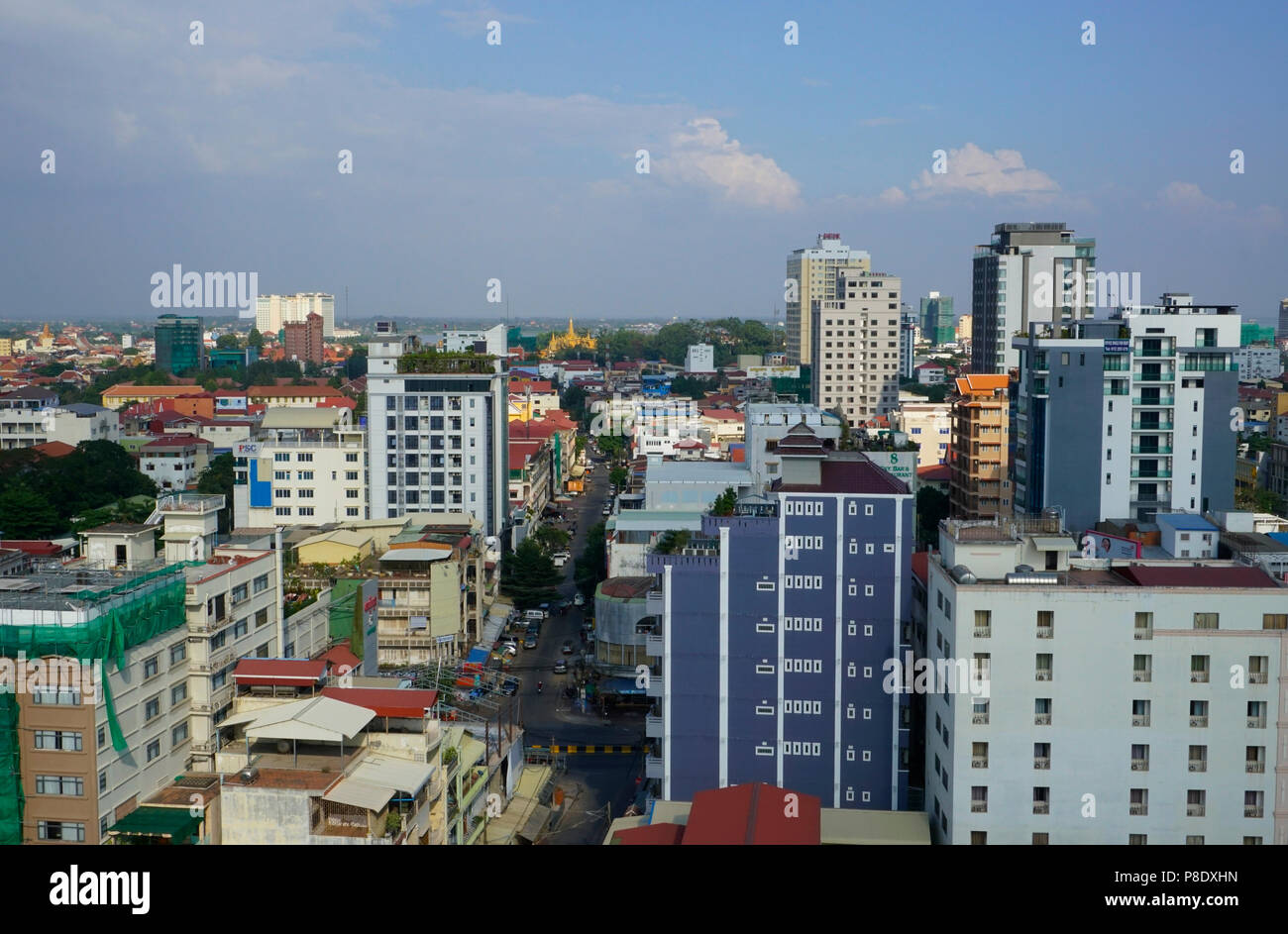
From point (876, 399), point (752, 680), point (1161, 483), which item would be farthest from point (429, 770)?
point (876, 399)

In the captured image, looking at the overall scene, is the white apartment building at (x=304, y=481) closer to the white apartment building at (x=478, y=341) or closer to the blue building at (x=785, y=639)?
the white apartment building at (x=478, y=341)

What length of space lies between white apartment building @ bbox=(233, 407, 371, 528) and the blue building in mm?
9092

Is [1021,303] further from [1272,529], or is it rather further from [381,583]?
[381,583]

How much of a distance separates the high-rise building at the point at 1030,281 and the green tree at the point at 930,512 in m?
9.48

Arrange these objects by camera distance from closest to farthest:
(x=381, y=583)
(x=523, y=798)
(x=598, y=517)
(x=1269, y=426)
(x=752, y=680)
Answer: (x=752, y=680), (x=523, y=798), (x=381, y=583), (x=598, y=517), (x=1269, y=426)

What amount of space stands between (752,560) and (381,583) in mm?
5680

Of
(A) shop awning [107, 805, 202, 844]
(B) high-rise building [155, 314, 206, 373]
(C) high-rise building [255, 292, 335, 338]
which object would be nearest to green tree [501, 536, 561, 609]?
(A) shop awning [107, 805, 202, 844]

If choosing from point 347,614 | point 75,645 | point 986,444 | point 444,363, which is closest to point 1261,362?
point 986,444

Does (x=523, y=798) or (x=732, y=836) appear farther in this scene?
(x=523, y=798)

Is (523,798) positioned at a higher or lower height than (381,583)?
lower

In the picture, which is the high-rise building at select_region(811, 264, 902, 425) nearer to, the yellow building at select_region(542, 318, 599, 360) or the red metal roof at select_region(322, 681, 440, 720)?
Result: the red metal roof at select_region(322, 681, 440, 720)

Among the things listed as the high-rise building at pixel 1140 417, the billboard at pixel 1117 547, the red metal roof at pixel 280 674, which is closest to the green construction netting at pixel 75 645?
the red metal roof at pixel 280 674

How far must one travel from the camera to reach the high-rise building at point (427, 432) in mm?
16562

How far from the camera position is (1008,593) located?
702 cm
